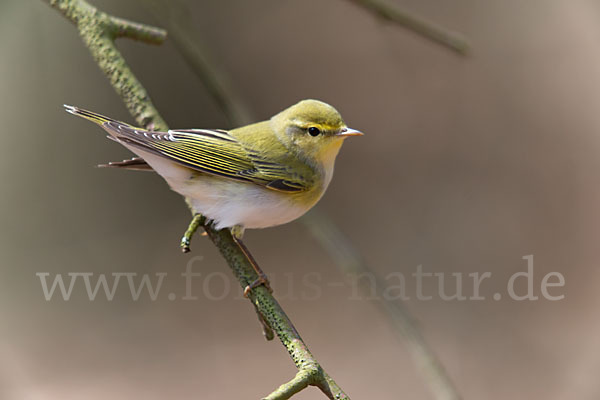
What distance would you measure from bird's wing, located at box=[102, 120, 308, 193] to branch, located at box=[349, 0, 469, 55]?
998 mm

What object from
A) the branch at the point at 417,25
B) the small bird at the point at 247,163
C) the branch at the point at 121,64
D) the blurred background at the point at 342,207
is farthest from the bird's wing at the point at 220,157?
the blurred background at the point at 342,207

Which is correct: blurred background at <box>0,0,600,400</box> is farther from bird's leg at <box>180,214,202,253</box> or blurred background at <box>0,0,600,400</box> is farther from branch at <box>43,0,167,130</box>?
bird's leg at <box>180,214,202,253</box>

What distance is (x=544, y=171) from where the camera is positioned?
6.38m

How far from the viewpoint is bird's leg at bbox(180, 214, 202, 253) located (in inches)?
99.2

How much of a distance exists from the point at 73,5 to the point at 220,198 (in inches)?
47.7

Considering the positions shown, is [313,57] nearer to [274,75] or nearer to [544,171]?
[274,75]

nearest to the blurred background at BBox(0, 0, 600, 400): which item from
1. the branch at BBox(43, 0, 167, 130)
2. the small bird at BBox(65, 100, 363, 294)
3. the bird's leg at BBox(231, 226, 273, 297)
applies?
the branch at BBox(43, 0, 167, 130)

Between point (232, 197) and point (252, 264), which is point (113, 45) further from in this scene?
point (252, 264)

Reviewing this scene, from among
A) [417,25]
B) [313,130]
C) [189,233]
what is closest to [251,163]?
[313,130]

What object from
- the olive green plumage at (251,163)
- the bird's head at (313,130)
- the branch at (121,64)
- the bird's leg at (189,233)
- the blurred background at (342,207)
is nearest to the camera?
the bird's leg at (189,233)

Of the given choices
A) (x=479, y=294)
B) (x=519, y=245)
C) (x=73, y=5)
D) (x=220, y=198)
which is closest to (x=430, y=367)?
(x=220, y=198)

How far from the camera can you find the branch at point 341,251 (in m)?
2.74

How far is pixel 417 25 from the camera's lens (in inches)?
123

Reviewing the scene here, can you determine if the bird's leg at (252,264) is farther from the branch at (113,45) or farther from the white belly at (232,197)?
the branch at (113,45)
